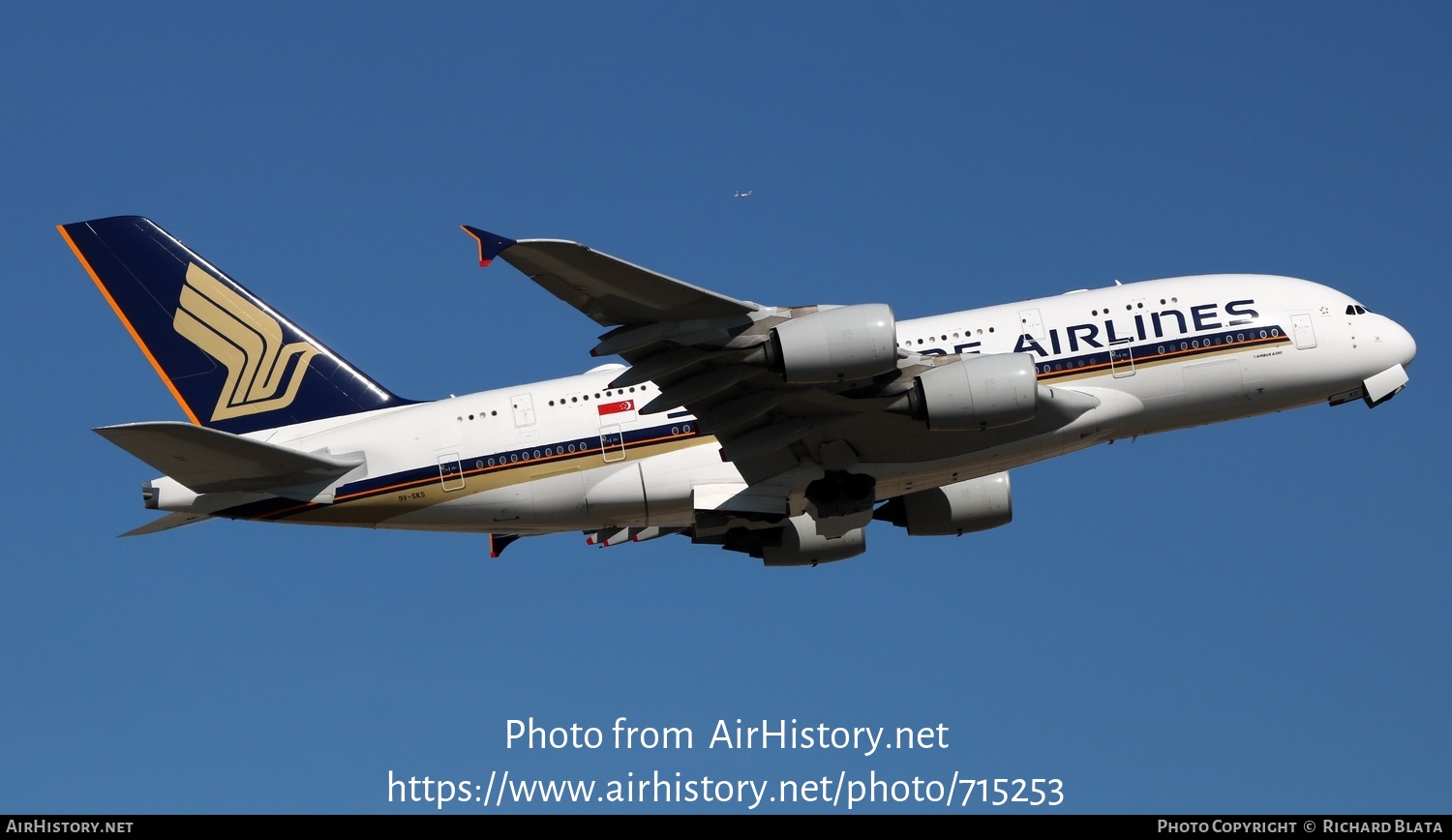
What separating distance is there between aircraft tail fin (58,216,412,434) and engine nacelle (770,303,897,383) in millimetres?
11324

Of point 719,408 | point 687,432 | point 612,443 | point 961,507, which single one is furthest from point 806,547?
point 719,408

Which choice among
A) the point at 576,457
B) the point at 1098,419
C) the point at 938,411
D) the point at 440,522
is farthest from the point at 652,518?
the point at 1098,419

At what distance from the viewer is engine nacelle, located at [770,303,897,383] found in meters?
30.0

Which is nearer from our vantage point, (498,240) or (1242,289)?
(498,240)

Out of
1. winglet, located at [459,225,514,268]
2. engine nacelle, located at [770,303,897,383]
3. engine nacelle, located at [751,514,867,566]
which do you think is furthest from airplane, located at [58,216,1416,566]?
winglet, located at [459,225,514,268]

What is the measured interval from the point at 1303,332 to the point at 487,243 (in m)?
19.9

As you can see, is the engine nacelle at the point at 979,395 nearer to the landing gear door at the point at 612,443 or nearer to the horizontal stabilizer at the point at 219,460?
the landing gear door at the point at 612,443

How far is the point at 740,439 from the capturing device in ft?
111

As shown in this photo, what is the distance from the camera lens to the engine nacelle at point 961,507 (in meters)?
37.9

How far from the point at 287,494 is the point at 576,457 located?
6.40m

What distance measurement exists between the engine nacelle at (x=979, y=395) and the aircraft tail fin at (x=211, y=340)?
12920 mm

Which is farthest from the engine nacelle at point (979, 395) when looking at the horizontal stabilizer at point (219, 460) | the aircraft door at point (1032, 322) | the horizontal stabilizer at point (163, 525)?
the horizontal stabilizer at point (163, 525)

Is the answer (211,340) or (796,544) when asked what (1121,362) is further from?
(211,340)
